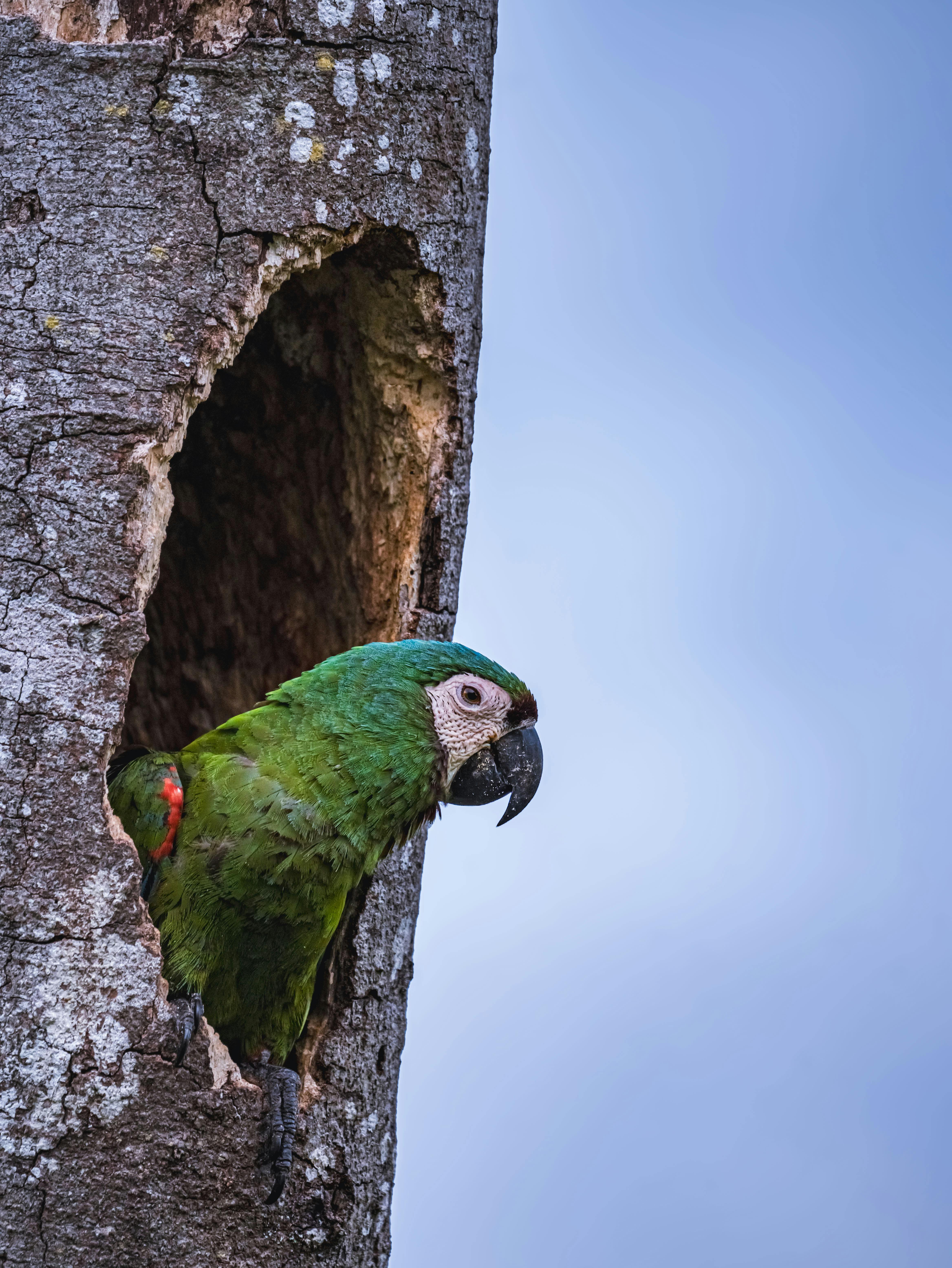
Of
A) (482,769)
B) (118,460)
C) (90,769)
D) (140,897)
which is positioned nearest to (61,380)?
(118,460)

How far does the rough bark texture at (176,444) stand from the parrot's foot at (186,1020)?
0.02 metres

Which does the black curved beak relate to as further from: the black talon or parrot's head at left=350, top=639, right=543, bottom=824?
the black talon

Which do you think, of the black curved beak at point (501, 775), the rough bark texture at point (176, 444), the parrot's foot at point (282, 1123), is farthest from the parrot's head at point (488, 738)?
the parrot's foot at point (282, 1123)

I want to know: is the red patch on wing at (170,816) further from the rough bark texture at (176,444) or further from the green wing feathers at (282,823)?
the rough bark texture at (176,444)

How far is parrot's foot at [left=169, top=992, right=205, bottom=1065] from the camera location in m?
2.74

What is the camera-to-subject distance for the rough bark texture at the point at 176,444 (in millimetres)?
2674

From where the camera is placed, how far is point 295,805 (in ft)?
10.6

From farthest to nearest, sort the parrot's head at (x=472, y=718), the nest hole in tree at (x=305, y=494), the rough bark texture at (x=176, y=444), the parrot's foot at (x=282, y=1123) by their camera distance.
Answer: the nest hole in tree at (x=305, y=494), the parrot's head at (x=472, y=718), the parrot's foot at (x=282, y=1123), the rough bark texture at (x=176, y=444)

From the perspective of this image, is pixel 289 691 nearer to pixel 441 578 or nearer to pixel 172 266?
pixel 441 578

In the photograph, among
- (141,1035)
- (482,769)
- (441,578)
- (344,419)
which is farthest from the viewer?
(344,419)

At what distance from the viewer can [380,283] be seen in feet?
11.8

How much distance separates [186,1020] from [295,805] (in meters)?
0.64

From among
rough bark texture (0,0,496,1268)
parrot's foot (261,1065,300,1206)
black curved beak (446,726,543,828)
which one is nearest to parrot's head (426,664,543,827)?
black curved beak (446,726,543,828)

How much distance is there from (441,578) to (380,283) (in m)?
0.88
